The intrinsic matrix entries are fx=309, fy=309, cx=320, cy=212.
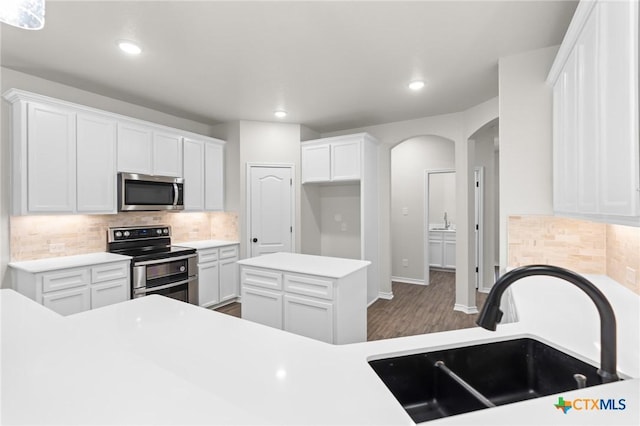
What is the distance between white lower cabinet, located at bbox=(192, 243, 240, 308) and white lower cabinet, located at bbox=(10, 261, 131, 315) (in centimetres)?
92

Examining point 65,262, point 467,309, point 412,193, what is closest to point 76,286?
point 65,262

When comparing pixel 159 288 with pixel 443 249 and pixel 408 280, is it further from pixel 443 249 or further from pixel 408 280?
pixel 443 249

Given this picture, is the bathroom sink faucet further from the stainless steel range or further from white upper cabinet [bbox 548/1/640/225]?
the stainless steel range

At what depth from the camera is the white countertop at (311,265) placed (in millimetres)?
2521

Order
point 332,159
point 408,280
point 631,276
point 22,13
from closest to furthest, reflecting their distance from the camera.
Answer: point 22,13
point 631,276
point 332,159
point 408,280

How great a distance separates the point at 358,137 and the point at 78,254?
3588 mm

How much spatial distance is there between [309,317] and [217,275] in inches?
84.3

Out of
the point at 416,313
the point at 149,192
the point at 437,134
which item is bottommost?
the point at 416,313

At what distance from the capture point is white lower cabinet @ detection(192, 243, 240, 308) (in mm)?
4023

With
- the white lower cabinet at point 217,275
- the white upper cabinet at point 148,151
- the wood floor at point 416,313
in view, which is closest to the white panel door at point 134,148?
the white upper cabinet at point 148,151

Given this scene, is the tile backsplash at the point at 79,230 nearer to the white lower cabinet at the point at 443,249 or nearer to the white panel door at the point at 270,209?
A: the white panel door at the point at 270,209

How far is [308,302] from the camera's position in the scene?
254cm

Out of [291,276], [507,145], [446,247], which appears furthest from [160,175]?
[446,247]

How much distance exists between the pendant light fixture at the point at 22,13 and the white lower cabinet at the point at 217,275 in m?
3.09
